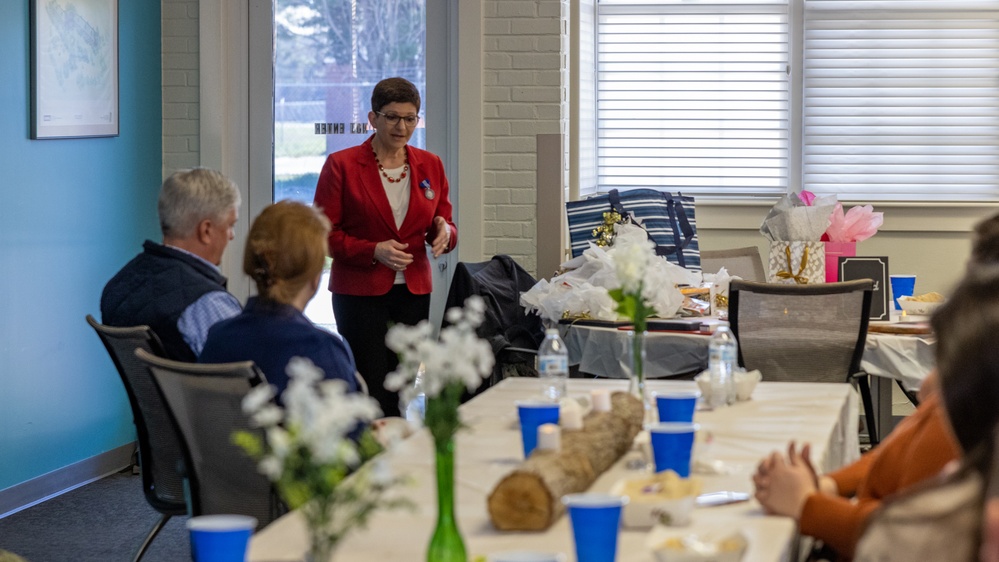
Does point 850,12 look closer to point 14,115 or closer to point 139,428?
point 14,115

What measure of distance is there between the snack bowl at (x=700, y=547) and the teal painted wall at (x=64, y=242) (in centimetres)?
A: 351

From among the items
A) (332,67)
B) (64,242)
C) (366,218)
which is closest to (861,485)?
(366,218)

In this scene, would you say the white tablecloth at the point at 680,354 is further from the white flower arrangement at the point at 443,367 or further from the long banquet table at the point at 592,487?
the white flower arrangement at the point at 443,367

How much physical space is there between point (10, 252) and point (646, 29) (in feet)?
11.8

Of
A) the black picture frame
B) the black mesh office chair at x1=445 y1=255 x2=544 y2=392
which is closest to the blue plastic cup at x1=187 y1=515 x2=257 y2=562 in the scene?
the black picture frame

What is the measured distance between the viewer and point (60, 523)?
448 cm

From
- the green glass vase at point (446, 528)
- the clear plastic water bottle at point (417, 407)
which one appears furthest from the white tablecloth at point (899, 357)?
the green glass vase at point (446, 528)

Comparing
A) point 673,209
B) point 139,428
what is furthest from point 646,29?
point 139,428

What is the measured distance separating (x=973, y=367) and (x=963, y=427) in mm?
67

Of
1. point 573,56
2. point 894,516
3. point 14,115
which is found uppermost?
point 573,56

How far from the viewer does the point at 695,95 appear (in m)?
6.76

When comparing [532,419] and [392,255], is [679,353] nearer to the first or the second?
[392,255]

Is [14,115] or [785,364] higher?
[14,115]

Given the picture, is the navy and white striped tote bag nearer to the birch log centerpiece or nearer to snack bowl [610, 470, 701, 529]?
the birch log centerpiece
